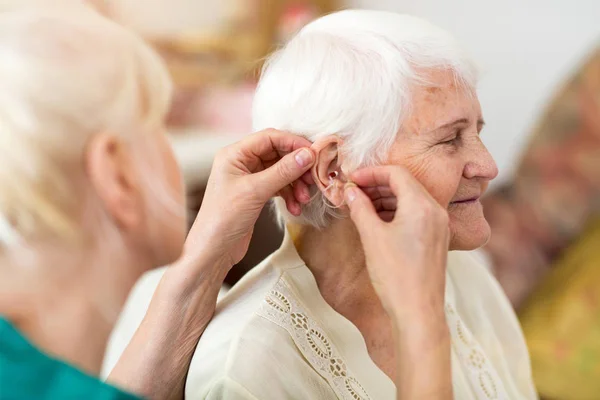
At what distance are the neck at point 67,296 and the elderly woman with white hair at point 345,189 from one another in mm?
277

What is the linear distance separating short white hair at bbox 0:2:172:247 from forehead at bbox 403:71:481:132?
489 mm

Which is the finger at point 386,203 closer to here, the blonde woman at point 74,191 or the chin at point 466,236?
the chin at point 466,236

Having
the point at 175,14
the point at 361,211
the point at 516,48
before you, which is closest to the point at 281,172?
the point at 361,211

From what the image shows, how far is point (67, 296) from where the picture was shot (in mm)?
707

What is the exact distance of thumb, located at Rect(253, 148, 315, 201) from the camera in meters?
0.98

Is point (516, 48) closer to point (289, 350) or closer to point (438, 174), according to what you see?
point (438, 174)

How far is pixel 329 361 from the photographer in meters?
1.05

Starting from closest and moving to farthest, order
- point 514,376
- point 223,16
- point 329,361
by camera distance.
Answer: point 329,361
point 514,376
point 223,16

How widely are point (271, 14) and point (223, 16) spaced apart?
253 mm

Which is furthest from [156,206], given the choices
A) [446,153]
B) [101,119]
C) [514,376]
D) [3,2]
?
[514,376]

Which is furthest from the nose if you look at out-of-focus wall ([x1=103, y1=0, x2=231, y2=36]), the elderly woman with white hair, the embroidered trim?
out-of-focus wall ([x1=103, y1=0, x2=231, y2=36])

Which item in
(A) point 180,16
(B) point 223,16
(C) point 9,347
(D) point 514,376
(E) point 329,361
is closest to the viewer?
(C) point 9,347

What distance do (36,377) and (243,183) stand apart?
44cm

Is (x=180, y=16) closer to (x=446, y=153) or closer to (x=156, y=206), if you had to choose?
(x=446, y=153)
